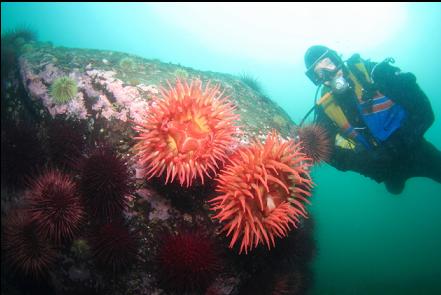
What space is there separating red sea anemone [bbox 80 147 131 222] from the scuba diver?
225 inches

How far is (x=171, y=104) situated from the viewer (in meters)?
3.43

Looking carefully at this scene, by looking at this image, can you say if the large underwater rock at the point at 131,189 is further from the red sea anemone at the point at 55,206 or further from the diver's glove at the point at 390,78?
the diver's glove at the point at 390,78

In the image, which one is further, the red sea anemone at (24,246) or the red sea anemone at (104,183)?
the red sea anemone at (24,246)

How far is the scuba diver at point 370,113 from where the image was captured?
306 inches

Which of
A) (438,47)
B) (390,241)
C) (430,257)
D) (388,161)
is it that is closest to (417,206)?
(438,47)

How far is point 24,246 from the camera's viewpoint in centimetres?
401

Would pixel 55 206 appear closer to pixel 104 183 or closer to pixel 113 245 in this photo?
pixel 104 183

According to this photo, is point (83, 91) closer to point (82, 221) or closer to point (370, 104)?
point (82, 221)

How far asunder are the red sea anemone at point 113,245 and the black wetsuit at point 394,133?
246 inches

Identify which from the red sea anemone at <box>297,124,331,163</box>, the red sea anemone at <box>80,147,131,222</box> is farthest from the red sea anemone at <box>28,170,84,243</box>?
the red sea anemone at <box>297,124,331,163</box>

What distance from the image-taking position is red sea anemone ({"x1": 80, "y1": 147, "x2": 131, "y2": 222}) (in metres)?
3.62

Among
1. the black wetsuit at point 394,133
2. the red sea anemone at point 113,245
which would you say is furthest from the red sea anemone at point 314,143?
the red sea anemone at point 113,245

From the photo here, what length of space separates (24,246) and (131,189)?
1720 millimetres

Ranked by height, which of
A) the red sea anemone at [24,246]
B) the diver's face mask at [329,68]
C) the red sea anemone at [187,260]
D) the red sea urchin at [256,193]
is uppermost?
the diver's face mask at [329,68]
